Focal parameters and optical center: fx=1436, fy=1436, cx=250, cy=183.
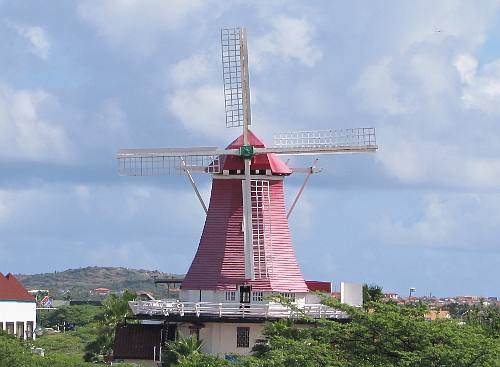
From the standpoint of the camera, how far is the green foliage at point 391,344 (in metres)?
32.9

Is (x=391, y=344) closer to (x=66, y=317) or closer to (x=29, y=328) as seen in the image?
(x=29, y=328)

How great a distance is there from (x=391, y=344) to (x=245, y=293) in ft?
79.8

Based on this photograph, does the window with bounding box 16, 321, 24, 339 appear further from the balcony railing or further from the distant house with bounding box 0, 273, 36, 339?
the balcony railing

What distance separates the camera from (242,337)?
5850cm

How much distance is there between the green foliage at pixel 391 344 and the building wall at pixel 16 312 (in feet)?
166

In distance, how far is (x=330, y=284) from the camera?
6469cm

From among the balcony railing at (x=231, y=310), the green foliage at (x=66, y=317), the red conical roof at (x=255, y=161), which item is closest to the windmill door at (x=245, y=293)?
the balcony railing at (x=231, y=310)

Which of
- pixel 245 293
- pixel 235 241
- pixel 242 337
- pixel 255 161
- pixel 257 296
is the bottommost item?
pixel 242 337

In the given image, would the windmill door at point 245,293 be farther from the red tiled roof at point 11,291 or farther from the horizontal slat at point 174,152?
the red tiled roof at point 11,291

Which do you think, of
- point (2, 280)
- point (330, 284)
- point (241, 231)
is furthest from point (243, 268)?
point (2, 280)

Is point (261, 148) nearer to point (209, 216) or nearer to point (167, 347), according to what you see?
point (209, 216)

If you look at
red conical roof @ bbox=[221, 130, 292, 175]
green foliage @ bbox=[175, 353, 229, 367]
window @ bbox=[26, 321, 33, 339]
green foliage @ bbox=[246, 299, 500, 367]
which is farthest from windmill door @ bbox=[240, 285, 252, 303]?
window @ bbox=[26, 321, 33, 339]

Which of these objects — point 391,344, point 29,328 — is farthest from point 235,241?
point 29,328

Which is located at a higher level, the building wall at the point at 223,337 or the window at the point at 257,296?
the window at the point at 257,296
